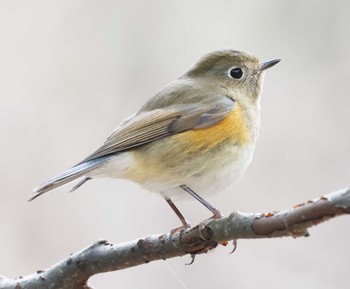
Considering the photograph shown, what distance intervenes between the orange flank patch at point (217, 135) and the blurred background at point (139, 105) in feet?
3.90

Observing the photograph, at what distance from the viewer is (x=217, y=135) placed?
2.63 metres

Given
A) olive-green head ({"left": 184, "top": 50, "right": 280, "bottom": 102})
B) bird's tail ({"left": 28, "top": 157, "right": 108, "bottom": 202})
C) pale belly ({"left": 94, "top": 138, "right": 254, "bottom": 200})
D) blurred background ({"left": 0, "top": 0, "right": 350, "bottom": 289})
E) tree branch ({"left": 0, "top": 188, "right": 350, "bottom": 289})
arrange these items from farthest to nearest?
1. blurred background ({"left": 0, "top": 0, "right": 350, "bottom": 289})
2. olive-green head ({"left": 184, "top": 50, "right": 280, "bottom": 102})
3. pale belly ({"left": 94, "top": 138, "right": 254, "bottom": 200})
4. bird's tail ({"left": 28, "top": 157, "right": 108, "bottom": 202})
5. tree branch ({"left": 0, "top": 188, "right": 350, "bottom": 289})

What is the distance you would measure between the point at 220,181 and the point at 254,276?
4.05ft

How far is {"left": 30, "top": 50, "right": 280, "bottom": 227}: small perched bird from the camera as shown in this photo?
2598mm

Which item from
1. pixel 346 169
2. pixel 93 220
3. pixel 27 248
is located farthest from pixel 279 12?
pixel 27 248

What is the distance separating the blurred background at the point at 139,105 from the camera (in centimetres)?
382

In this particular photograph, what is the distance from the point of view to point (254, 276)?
3693 mm

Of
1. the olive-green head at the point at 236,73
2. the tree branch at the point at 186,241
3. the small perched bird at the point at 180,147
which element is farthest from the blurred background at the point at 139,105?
the tree branch at the point at 186,241

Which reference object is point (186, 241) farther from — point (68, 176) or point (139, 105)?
point (139, 105)

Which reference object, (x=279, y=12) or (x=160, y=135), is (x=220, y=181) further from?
(x=279, y=12)

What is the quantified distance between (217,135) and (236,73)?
0.52 meters

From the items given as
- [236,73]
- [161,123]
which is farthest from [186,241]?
[236,73]

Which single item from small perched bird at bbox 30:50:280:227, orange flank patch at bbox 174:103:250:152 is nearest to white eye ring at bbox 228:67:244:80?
small perched bird at bbox 30:50:280:227

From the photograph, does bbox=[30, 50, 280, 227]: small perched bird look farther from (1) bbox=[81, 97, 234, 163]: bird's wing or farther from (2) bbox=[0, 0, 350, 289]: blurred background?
(2) bbox=[0, 0, 350, 289]: blurred background
